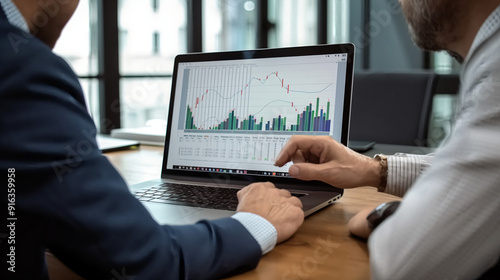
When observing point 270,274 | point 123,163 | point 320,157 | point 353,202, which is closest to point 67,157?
point 270,274

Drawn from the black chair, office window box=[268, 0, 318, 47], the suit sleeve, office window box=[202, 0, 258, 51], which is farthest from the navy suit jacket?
office window box=[268, 0, 318, 47]

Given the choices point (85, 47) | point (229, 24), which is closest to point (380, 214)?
point (85, 47)

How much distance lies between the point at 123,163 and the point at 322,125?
2.53 ft

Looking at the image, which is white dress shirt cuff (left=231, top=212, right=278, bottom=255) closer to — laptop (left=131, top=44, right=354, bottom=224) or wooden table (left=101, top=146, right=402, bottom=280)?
wooden table (left=101, top=146, right=402, bottom=280)

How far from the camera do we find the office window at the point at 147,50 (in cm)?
339

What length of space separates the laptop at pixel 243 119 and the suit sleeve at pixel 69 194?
1.04 feet

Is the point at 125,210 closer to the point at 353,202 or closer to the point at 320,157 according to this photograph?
the point at 320,157

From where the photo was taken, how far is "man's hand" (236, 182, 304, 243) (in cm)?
74

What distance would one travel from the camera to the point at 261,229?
692 millimetres

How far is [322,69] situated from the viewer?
1055 millimetres

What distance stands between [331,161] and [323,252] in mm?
255

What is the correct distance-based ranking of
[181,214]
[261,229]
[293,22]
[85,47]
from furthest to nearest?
[293,22] → [85,47] → [181,214] → [261,229]

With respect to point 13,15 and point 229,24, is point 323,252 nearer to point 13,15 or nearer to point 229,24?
point 13,15

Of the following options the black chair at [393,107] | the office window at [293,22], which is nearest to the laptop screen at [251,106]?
the black chair at [393,107]
